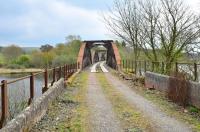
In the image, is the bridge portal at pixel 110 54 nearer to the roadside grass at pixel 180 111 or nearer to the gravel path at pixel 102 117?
the roadside grass at pixel 180 111

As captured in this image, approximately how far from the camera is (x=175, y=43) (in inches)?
770

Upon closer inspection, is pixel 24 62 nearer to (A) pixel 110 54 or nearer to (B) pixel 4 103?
(A) pixel 110 54

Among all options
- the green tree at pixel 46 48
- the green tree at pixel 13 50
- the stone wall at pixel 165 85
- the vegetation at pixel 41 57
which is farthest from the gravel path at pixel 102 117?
the green tree at pixel 46 48

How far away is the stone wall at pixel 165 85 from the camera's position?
32.6 feet

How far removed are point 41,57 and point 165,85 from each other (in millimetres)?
52140

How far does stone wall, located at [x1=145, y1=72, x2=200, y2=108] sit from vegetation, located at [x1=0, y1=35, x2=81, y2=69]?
25681 mm

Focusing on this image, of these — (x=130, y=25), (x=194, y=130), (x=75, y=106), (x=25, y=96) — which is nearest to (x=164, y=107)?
(x=75, y=106)

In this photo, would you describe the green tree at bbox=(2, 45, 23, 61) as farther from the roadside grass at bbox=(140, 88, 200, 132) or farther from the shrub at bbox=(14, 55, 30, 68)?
the roadside grass at bbox=(140, 88, 200, 132)

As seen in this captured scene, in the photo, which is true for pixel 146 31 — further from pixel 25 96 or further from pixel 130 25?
pixel 25 96

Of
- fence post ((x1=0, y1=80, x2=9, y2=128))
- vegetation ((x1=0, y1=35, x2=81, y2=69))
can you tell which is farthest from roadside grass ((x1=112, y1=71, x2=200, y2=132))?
vegetation ((x1=0, y1=35, x2=81, y2=69))

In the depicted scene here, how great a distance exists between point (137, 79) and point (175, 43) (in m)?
2.89

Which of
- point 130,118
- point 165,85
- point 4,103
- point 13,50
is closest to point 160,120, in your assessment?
point 130,118

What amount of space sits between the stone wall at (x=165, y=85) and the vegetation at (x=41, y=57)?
25.7 metres

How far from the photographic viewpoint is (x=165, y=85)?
13555 millimetres
